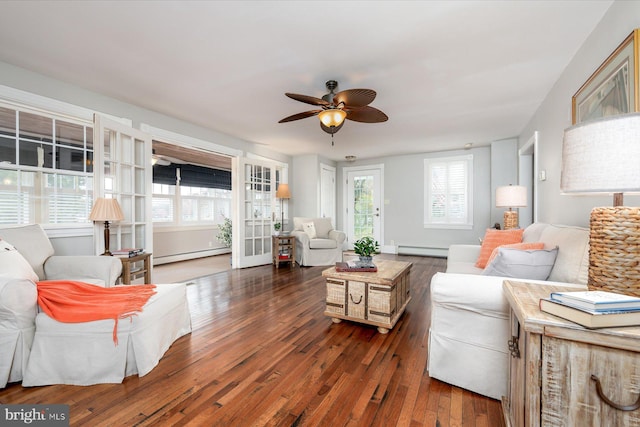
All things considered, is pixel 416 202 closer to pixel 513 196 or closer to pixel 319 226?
pixel 319 226

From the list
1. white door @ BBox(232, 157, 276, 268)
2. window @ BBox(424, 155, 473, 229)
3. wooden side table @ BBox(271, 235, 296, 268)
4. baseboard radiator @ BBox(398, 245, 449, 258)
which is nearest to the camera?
white door @ BBox(232, 157, 276, 268)

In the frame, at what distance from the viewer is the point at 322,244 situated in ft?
17.5

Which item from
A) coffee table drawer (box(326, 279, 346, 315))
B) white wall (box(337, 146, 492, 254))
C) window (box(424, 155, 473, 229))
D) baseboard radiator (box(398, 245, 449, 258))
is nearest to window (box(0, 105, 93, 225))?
coffee table drawer (box(326, 279, 346, 315))

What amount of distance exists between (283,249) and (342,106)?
3.40 metres

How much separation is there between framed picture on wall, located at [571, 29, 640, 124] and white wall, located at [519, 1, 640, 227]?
0.09 metres

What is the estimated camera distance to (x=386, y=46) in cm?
227

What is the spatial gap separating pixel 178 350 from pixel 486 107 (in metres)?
4.34

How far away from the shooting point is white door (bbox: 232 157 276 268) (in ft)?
16.6

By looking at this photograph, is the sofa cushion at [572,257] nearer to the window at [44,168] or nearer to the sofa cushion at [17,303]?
the sofa cushion at [17,303]

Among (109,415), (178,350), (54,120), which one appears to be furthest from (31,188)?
(109,415)

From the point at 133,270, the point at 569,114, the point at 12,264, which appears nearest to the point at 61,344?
the point at 12,264

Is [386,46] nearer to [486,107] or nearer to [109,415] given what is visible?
[486,107]

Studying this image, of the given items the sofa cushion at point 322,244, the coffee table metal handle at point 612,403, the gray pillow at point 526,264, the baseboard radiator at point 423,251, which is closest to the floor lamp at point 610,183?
the coffee table metal handle at point 612,403

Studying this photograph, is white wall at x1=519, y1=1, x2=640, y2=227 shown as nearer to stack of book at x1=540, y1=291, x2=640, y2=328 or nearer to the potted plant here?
stack of book at x1=540, y1=291, x2=640, y2=328
